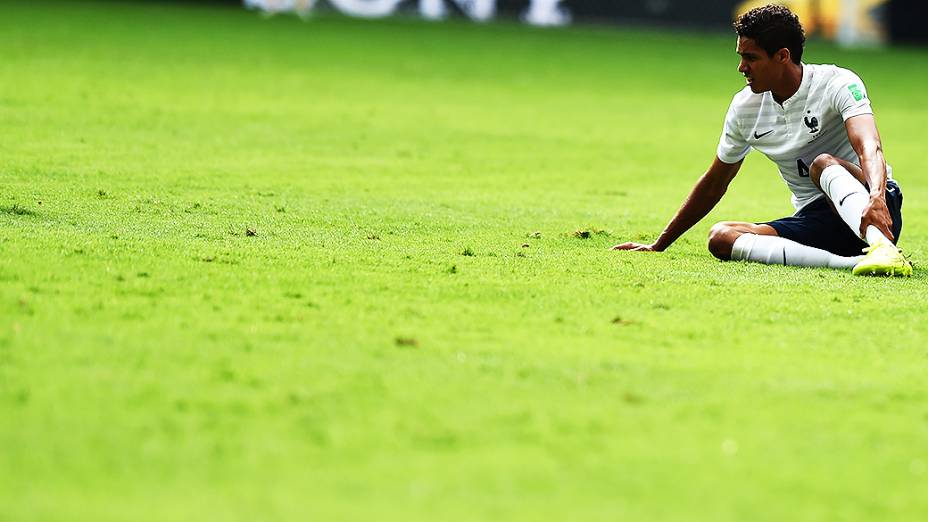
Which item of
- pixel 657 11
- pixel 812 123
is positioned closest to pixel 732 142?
pixel 812 123

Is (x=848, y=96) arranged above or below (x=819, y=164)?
above

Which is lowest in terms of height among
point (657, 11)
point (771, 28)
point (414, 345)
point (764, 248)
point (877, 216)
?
point (414, 345)

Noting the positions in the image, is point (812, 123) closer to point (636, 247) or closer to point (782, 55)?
point (782, 55)

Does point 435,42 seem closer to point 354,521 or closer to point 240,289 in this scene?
point 240,289

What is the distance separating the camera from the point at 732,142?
741cm

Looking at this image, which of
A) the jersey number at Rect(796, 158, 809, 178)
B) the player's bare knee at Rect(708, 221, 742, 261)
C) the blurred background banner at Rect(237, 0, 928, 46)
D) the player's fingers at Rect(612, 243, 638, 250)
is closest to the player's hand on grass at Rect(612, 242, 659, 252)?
the player's fingers at Rect(612, 243, 638, 250)

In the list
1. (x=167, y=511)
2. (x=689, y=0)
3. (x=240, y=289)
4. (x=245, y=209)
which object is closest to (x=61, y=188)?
(x=245, y=209)

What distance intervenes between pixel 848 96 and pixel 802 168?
573 mm

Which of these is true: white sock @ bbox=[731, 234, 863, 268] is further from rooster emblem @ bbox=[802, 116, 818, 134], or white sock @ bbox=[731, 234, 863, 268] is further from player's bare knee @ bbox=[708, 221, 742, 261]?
rooster emblem @ bbox=[802, 116, 818, 134]

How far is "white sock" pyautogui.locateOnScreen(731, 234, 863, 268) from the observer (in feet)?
23.5

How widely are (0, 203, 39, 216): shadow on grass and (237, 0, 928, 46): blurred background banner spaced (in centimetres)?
2161

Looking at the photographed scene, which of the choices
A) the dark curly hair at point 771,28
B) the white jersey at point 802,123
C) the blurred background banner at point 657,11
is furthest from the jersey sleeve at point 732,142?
the blurred background banner at point 657,11

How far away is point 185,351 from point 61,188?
4.22 metres

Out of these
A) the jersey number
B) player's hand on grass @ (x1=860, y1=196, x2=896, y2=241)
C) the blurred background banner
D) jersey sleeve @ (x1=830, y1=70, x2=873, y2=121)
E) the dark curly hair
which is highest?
the blurred background banner
